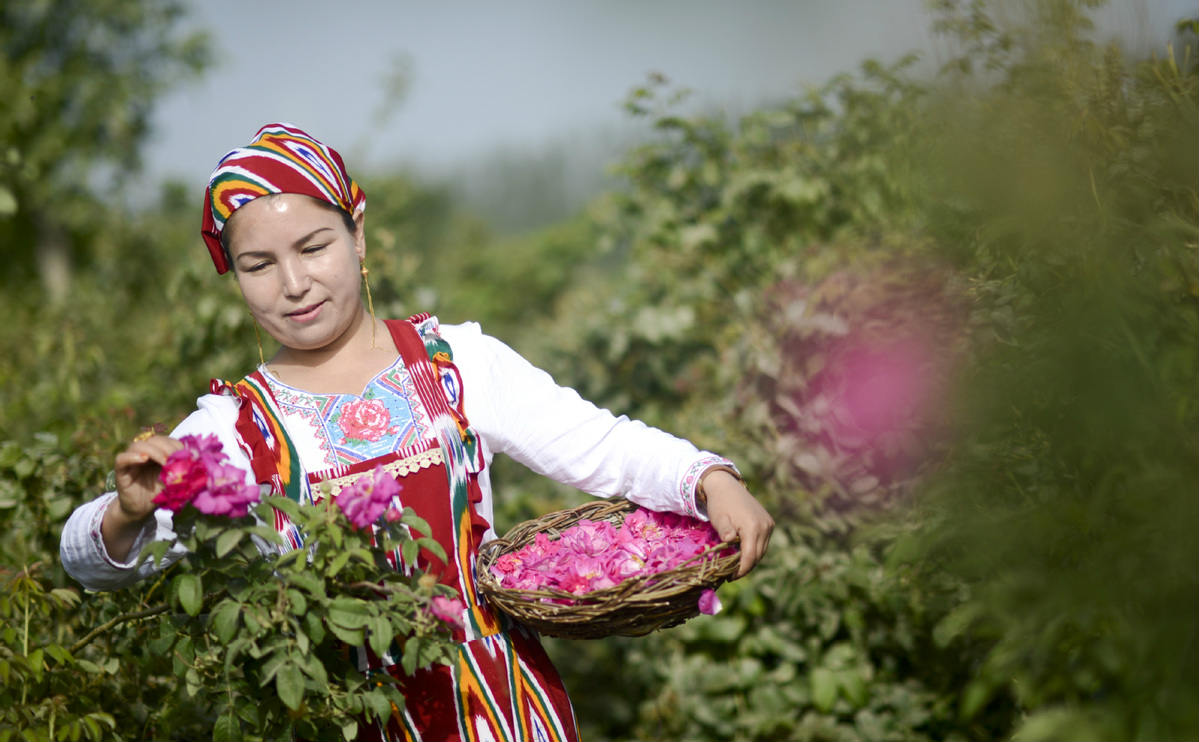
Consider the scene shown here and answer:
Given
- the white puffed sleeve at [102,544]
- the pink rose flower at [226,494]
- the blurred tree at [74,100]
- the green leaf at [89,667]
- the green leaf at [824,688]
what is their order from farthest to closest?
the blurred tree at [74,100], the green leaf at [824,688], the green leaf at [89,667], the white puffed sleeve at [102,544], the pink rose flower at [226,494]

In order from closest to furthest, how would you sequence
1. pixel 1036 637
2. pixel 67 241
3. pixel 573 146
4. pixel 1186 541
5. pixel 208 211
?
1. pixel 1186 541
2. pixel 1036 637
3. pixel 208 211
4. pixel 67 241
5. pixel 573 146

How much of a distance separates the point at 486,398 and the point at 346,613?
1.65 ft

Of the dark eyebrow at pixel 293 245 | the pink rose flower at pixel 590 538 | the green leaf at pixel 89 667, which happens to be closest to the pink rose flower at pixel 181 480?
the dark eyebrow at pixel 293 245

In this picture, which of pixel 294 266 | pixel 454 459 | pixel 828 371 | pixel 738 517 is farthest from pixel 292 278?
pixel 828 371

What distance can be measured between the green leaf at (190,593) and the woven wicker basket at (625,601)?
1.42ft

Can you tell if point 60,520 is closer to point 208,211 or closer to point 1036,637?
point 208,211

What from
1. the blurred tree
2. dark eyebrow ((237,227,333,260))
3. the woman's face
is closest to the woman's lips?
the woman's face

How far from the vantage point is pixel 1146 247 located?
4.47 feet

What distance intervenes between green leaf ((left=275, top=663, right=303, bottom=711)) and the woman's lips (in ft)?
1.99

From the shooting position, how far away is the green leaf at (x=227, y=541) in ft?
4.37

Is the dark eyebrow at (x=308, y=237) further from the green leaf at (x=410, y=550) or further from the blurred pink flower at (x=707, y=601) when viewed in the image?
the blurred pink flower at (x=707, y=601)

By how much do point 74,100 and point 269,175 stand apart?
9.02 m

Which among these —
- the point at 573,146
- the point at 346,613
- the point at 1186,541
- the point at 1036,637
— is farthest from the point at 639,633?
the point at 573,146

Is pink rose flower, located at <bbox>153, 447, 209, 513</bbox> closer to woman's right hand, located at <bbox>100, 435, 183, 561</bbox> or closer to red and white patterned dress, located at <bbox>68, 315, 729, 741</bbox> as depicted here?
woman's right hand, located at <bbox>100, 435, 183, 561</bbox>
